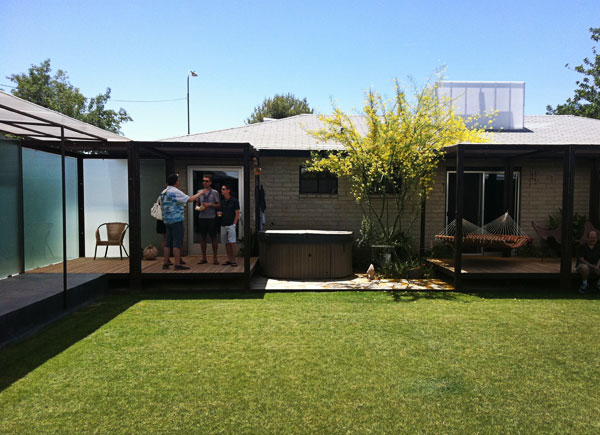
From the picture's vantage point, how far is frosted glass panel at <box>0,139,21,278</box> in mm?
6008

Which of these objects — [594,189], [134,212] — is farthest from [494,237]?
[134,212]

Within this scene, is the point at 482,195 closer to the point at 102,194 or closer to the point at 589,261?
the point at 589,261

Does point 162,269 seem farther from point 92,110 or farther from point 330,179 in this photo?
point 92,110

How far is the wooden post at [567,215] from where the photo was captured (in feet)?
21.8

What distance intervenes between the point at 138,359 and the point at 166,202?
3317 millimetres

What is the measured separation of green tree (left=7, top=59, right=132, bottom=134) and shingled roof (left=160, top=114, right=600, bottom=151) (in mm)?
24163

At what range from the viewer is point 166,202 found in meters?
6.61

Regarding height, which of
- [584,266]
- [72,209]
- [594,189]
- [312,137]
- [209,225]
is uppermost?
[312,137]

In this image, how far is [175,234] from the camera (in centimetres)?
674

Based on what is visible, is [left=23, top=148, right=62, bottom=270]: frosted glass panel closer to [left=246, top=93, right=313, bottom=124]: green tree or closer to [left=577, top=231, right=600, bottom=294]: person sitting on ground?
[left=577, top=231, right=600, bottom=294]: person sitting on ground

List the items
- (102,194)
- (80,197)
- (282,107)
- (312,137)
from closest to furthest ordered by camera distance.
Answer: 1. (80,197)
2. (102,194)
3. (312,137)
4. (282,107)

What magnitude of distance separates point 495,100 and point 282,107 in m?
27.4

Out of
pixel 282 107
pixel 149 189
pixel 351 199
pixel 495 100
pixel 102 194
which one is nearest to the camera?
pixel 102 194

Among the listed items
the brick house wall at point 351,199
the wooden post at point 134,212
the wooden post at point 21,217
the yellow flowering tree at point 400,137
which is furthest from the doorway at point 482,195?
the wooden post at point 21,217
